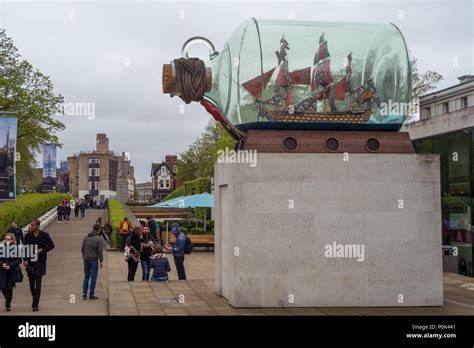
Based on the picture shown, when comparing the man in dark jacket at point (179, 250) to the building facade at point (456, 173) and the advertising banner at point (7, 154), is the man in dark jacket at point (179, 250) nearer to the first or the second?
the building facade at point (456, 173)

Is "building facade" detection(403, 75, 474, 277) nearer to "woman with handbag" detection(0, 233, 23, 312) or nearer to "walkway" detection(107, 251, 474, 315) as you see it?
"walkway" detection(107, 251, 474, 315)

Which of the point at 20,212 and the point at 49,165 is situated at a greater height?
the point at 49,165

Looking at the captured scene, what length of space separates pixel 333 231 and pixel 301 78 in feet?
9.23

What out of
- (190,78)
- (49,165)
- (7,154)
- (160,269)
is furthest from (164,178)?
(190,78)

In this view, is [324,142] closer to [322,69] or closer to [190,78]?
[322,69]

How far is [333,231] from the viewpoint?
10.2m

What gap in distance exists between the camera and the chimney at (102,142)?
130 metres

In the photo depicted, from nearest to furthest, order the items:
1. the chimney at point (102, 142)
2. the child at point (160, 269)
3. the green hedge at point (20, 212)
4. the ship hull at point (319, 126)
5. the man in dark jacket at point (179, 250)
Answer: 1. the ship hull at point (319, 126)
2. the child at point (160, 269)
3. the man in dark jacket at point (179, 250)
4. the green hedge at point (20, 212)
5. the chimney at point (102, 142)

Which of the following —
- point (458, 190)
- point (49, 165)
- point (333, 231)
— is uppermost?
point (49, 165)

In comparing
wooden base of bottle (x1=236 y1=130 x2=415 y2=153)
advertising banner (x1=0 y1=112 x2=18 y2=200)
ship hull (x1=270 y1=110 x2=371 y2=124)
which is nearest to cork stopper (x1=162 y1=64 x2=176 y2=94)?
wooden base of bottle (x1=236 y1=130 x2=415 y2=153)

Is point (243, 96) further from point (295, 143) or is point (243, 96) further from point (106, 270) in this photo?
point (106, 270)

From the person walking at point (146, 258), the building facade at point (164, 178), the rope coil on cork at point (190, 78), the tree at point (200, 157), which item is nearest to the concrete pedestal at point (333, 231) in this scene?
the rope coil on cork at point (190, 78)

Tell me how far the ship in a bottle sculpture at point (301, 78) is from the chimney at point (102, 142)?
403 feet
